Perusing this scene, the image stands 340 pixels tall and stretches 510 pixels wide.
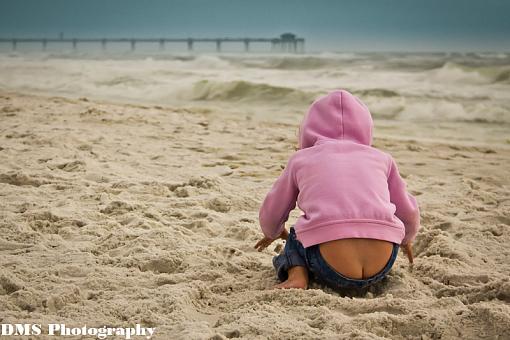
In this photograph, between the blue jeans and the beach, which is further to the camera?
the blue jeans

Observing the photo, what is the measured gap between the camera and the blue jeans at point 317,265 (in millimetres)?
2188

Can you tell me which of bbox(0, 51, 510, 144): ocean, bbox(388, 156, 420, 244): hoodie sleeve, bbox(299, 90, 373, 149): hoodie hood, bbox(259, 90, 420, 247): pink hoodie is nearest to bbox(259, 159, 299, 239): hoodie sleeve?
bbox(259, 90, 420, 247): pink hoodie

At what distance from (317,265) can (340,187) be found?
33 centimetres

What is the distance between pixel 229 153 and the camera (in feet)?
17.5

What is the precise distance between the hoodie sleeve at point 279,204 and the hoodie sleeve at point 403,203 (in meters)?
0.40

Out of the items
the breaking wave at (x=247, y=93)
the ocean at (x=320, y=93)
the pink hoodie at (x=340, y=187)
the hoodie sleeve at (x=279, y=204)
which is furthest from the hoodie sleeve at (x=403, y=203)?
the breaking wave at (x=247, y=93)

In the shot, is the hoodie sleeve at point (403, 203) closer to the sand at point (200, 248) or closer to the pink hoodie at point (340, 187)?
the pink hoodie at point (340, 187)

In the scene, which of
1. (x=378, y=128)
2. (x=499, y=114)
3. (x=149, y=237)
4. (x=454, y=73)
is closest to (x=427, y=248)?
(x=149, y=237)

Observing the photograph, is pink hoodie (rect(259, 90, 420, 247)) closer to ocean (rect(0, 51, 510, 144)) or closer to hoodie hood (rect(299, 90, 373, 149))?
hoodie hood (rect(299, 90, 373, 149))

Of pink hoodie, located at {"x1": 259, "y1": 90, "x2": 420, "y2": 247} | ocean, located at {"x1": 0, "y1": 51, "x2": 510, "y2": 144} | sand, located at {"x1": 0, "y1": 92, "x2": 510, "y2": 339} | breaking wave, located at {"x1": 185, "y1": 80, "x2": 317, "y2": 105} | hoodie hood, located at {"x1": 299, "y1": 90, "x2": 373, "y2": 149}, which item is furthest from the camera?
breaking wave, located at {"x1": 185, "y1": 80, "x2": 317, "y2": 105}

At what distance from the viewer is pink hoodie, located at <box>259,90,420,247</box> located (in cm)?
210

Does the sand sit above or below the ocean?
below

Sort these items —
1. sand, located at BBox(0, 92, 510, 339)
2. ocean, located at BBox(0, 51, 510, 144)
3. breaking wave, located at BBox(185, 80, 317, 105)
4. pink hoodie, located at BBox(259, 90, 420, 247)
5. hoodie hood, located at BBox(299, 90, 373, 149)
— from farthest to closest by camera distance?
Answer: breaking wave, located at BBox(185, 80, 317, 105)
ocean, located at BBox(0, 51, 510, 144)
hoodie hood, located at BBox(299, 90, 373, 149)
pink hoodie, located at BBox(259, 90, 420, 247)
sand, located at BBox(0, 92, 510, 339)

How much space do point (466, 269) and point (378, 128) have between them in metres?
5.57
